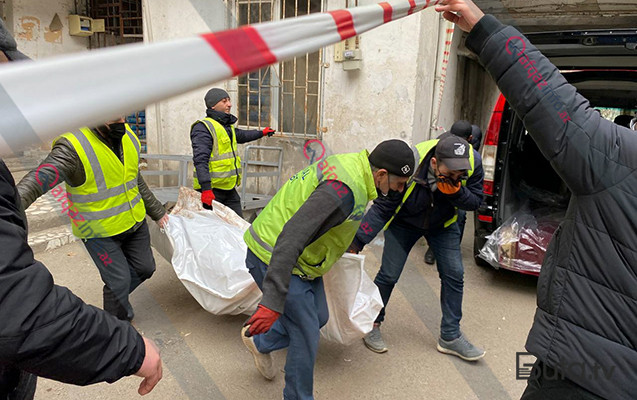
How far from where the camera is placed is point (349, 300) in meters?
2.59

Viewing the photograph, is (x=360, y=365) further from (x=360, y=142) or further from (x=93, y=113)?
(x=360, y=142)

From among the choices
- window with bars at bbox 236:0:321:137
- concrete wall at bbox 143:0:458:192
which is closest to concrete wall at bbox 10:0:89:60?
concrete wall at bbox 143:0:458:192

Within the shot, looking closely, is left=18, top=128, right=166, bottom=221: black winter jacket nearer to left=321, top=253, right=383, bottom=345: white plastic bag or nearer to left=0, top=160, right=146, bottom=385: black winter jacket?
left=0, top=160, right=146, bottom=385: black winter jacket

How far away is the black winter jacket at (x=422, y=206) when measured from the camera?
9.30 ft

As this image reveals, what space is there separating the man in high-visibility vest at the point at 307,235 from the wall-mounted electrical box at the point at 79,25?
20.4 feet

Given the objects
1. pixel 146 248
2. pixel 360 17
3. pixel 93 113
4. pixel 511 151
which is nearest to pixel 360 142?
pixel 511 151

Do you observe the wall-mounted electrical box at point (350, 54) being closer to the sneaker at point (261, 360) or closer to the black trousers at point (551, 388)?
the sneaker at point (261, 360)

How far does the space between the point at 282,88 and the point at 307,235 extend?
4175mm

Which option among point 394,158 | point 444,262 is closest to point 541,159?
point 444,262

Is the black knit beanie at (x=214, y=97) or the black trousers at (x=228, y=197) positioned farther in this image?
the black trousers at (x=228, y=197)

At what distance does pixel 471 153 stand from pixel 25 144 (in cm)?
268

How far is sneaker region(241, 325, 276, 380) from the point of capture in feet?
8.45

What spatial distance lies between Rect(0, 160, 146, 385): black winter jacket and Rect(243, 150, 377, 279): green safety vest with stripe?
Answer: 103 cm

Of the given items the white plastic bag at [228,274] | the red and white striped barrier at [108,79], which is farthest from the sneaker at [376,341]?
the red and white striped barrier at [108,79]
